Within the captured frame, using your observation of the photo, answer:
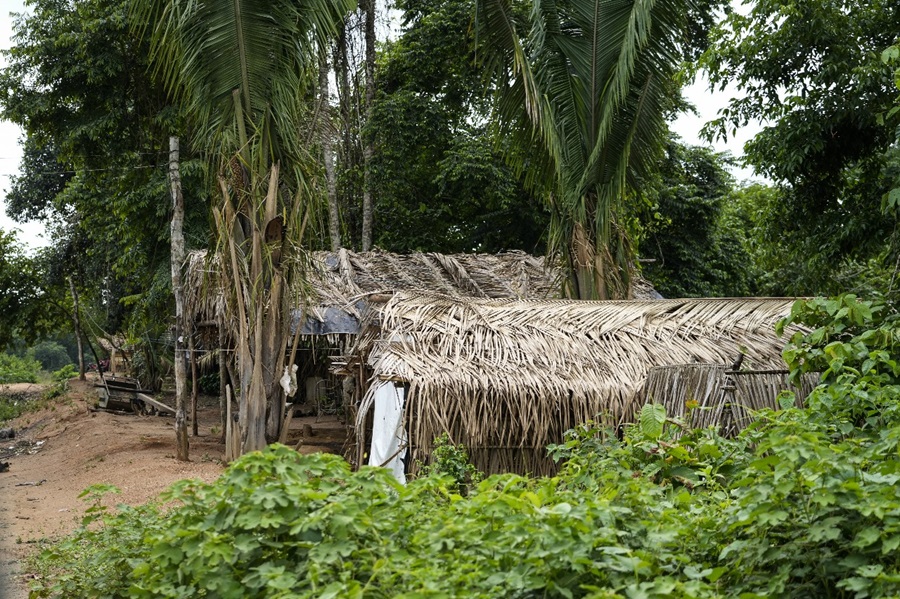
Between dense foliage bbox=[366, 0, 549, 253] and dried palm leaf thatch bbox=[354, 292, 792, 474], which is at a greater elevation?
dense foliage bbox=[366, 0, 549, 253]

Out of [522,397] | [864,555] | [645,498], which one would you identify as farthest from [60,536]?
[864,555]

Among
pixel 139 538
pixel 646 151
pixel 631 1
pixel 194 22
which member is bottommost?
pixel 139 538

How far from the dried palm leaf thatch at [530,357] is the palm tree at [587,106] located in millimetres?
2128

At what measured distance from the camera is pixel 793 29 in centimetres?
1153

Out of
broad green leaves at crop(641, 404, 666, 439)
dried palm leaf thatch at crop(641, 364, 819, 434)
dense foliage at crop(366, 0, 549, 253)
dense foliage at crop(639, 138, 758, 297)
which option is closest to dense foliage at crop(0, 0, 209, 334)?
dense foliage at crop(366, 0, 549, 253)

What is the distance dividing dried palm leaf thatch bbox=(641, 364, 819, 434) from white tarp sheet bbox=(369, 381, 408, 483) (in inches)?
78.9

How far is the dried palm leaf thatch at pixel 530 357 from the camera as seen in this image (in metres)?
7.20

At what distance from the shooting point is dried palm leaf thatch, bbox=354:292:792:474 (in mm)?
7195

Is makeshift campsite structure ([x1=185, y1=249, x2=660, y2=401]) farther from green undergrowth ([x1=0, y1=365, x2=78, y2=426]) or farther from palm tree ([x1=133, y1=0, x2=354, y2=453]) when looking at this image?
green undergrowth ([x1=0, y1=365, x2=78, y2=426])

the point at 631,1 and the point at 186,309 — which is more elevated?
the point at 631,1

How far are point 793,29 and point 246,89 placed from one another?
6945mm

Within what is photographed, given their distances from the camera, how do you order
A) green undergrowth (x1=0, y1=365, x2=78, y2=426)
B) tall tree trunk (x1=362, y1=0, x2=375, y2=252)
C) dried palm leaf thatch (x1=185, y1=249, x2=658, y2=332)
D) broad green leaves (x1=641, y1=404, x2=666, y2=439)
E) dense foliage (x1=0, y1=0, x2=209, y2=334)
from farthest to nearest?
green undergrowth (x1=0, y1=365, x2=78, y2=426) < tall tree trunk (x1=362, y1=0, x2=375, y2=252) < dense foliage (x1=0, y1=0, x2=209, y2=334) < dried palm leaf thatch (x1=185, y1=249, x2=658, y2=332) < broad green leaves (x1=641, y1=404, x2=666, y2=439)

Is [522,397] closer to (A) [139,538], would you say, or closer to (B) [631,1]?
(A) [139,538]

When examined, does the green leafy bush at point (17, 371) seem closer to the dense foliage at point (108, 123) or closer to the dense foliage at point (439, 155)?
the dense foliage at point (108, 123)
